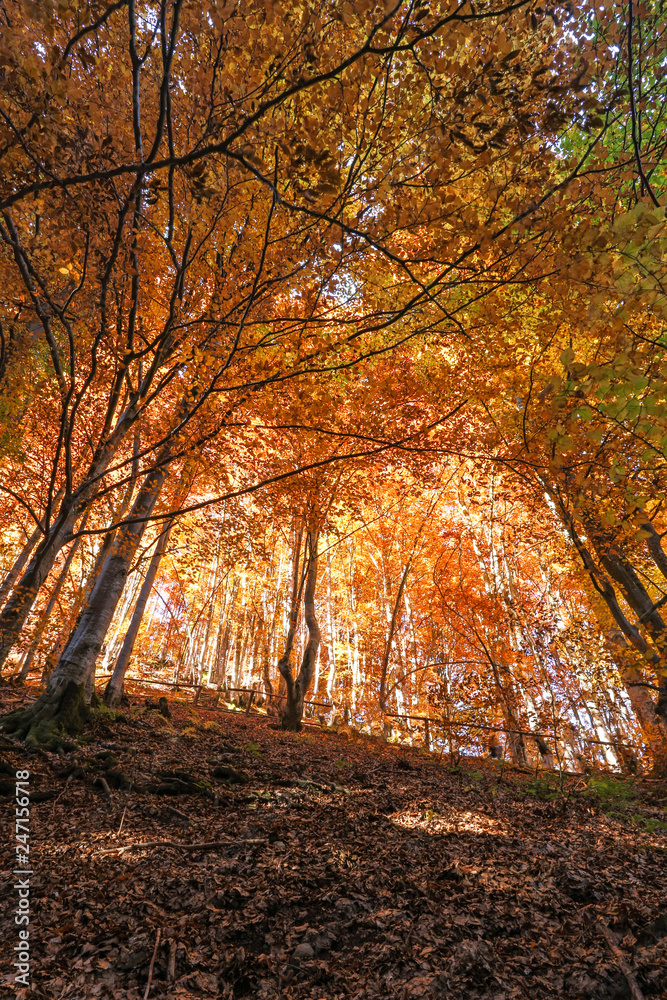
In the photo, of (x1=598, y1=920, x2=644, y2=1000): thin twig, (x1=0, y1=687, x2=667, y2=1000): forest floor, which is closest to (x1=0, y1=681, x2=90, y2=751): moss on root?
(x1=0, y1=687, x2=667, y2=1000): forest floor

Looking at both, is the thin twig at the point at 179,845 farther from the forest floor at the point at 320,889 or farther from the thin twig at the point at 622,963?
the thin twig at the point at 622,963

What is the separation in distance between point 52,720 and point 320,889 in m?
4.50

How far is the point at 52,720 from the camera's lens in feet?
19.2

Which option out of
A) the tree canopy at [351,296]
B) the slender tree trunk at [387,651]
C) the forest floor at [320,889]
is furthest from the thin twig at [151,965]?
the slender tree trunk at [387,651]

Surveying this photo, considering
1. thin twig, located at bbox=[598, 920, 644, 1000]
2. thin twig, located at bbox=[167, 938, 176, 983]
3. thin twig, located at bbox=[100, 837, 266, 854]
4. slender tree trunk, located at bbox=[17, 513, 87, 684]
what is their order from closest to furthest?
1. thin twig, located at bbox=[598, 920, 644, 1000]
2. thin twig, located at bbox=[167, 938, 176, 983]
3. thin twig, located at bbox=[100, 837, 266, 854]
4. slender tree trunk, located at bbox=[17, 513, 87, 684]

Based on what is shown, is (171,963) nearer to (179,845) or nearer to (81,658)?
(179,845)

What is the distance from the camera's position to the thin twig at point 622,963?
2.11 m

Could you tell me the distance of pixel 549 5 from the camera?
3.07 metres

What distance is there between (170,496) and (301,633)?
19.1 meters

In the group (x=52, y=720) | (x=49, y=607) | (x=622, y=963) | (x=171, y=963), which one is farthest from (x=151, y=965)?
(x=49, y=607)

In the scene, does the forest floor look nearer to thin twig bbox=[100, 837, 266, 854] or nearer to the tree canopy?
thin twig bbox=[100, 837, 266, 854]

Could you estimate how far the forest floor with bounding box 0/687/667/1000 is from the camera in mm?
2295

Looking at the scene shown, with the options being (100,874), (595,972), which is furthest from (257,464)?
(595,972)

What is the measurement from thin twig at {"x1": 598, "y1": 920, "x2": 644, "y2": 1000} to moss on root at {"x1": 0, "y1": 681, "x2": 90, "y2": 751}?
5.56 meters
